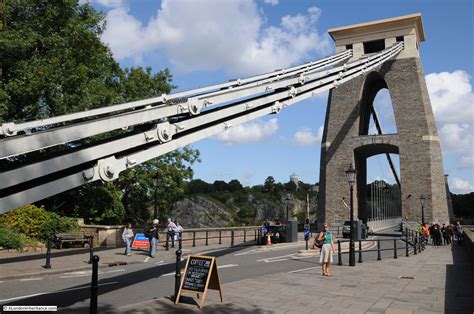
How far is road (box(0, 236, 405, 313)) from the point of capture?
28.1 feet

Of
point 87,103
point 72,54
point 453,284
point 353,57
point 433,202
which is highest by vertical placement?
A: point 353,57

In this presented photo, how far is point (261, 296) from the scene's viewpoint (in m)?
8.96

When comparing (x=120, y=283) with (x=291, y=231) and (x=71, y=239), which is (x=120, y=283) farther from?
(x=291, y=231)

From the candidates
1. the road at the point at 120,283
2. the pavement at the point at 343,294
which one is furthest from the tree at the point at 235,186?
the pavement at the point at 343,294

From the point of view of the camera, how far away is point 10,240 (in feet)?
55.2

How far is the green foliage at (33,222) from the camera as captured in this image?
1869 cm

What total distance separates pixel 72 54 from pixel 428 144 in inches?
1172

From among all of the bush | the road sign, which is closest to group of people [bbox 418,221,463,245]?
the road sign

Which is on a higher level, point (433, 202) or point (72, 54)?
point (72, 54)

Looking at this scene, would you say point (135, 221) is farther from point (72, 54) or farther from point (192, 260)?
point (192, 260)

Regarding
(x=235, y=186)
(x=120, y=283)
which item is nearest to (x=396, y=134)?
(x=120, y=283)

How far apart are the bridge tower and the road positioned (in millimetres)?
24369

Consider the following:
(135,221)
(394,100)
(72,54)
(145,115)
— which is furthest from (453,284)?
(394,100)

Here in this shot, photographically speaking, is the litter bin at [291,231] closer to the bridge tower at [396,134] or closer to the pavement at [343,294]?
the pavement at [343,294]
